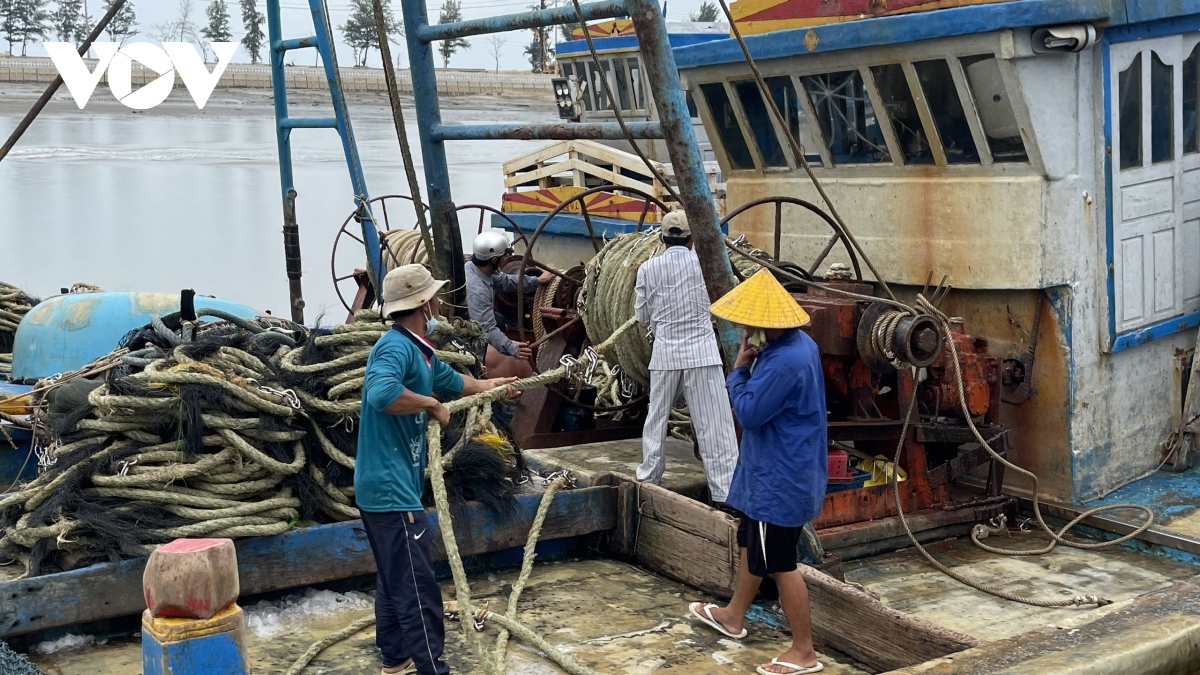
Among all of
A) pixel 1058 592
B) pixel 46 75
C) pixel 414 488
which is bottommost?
pixel 1058 592

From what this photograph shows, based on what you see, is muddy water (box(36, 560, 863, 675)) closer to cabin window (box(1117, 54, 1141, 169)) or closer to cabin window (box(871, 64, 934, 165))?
cabin window (box(871, 64, 934, 165))

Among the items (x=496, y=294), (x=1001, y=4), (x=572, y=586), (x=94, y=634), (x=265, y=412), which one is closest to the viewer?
(x=94, y=634)

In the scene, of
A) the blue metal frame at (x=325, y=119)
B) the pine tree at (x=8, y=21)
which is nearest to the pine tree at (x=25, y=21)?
the pine tree at (x=8, y=21)

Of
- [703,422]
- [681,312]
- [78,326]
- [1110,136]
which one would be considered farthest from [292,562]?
[1110,136]

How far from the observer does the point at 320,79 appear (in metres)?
42.1

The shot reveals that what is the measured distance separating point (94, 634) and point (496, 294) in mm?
3966

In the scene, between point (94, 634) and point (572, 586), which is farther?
point (572, 586)

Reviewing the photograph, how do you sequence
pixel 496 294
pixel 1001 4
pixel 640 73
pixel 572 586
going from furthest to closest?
1. pixel 640 73
2. pixel 496 294
3. pixel 1001 4
4. pixel 572 586

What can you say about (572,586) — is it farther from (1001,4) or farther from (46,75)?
(46,75)

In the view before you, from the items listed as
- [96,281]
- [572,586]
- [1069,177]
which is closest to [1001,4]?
[1069,177]

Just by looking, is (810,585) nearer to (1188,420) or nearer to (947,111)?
(947,111)

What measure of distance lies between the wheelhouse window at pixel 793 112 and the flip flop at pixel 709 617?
11.3 feet

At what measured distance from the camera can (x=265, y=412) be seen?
4945 mm

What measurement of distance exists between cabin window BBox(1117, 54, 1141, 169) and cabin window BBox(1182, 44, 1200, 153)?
→ 513 millimetres
